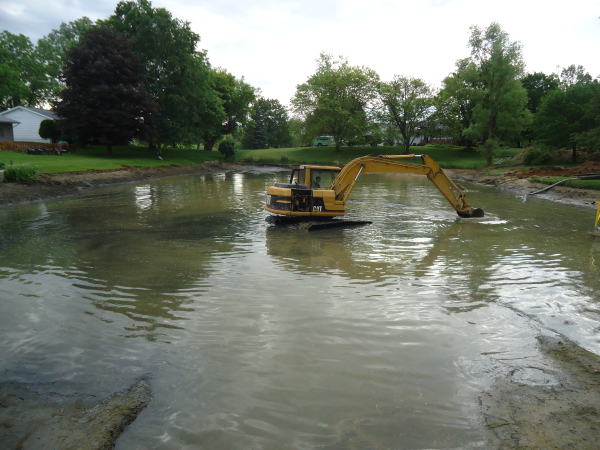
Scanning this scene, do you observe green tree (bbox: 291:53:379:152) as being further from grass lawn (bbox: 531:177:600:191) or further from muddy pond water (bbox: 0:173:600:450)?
muddy pond water (bbox: 0:173:600:450)

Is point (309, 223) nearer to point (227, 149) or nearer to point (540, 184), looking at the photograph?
point (540, 184)

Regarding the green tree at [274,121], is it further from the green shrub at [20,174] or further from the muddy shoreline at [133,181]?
the green shrub at [20,174]

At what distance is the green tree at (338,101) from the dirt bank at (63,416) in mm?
57725

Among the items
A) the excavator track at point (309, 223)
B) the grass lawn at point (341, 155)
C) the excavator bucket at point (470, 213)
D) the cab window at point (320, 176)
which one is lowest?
the excavator track at point (309, 223)

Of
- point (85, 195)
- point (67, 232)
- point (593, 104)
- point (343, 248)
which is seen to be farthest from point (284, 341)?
point (593, 104)

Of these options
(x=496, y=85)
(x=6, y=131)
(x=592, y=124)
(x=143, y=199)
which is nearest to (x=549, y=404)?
(x=143, y=199)

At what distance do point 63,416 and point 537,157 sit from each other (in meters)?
41.6

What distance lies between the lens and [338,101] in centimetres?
5894

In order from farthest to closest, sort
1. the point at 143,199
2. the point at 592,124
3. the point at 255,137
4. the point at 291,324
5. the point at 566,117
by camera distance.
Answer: the point at 255,137, the point at 566,117, the point at 592,124, the point at 143,199, the point at 291,324

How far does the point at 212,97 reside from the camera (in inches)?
2035

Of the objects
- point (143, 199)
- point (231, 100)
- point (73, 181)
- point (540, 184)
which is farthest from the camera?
point (231, 100)

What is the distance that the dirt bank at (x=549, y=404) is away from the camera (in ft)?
10.9

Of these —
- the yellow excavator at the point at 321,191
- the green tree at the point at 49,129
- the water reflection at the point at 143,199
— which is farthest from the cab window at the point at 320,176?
the green tree at the point at 49,129

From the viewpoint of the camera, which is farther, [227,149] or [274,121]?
[274,121]
